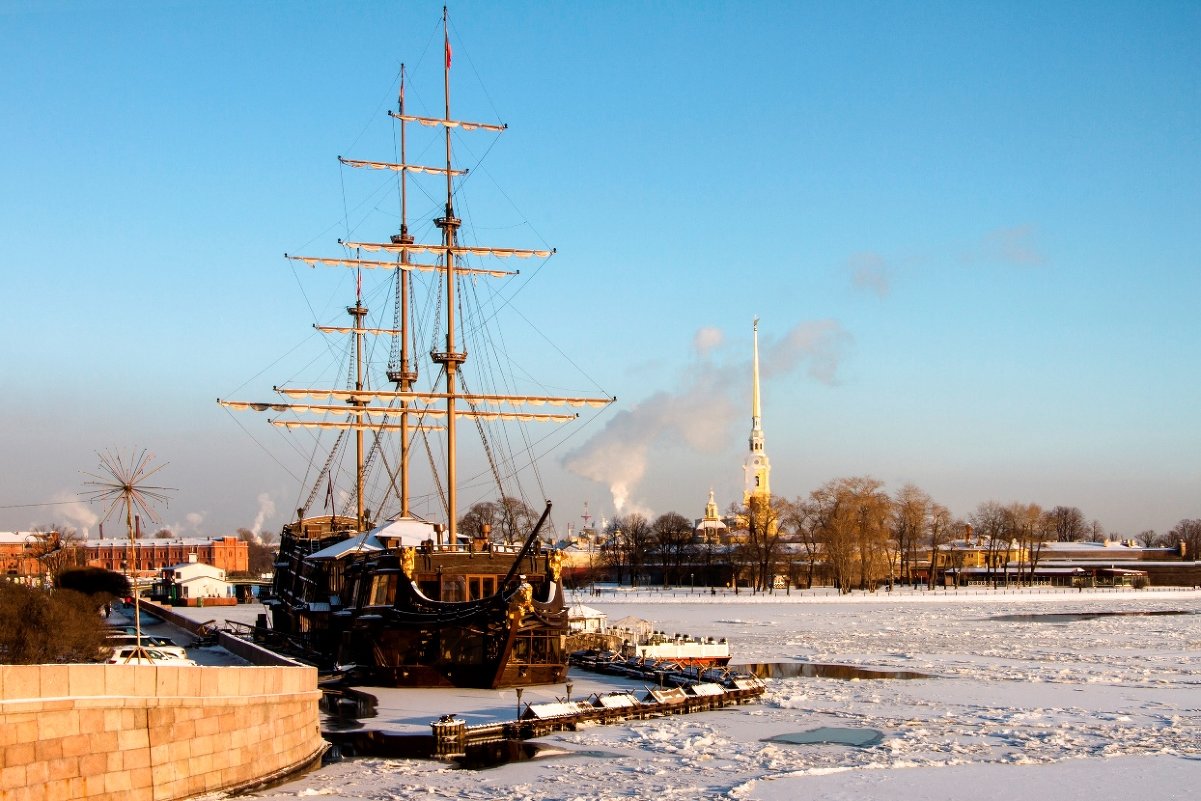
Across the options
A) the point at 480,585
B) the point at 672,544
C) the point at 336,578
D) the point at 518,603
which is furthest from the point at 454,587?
the point at 672,544

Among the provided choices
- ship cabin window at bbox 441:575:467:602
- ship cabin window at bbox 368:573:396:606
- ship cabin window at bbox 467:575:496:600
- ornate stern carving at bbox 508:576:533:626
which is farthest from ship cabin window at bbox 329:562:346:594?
ornate stern carving at bbox 508:576:533:626

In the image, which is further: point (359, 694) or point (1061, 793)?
point (359, 694)

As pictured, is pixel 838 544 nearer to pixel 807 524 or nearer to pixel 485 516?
pixel 807 524

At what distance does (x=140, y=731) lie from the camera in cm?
1579

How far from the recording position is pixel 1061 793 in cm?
1780

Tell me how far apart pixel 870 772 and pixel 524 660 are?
14.2 metres

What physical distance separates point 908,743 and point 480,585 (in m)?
15.0

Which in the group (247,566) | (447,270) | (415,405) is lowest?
(247,566)

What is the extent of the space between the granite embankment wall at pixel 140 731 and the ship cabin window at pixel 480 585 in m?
14.1

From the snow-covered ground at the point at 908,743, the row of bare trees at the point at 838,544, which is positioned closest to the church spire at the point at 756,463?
the row of bare trees at the point at 838,544

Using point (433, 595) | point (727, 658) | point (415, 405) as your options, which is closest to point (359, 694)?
point (433, 595)

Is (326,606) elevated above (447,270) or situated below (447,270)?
below

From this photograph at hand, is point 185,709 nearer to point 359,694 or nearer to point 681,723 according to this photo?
point 681,723

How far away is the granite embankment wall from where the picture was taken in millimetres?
14055
